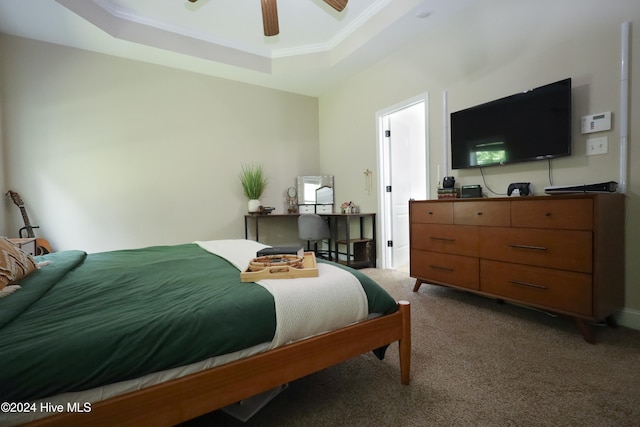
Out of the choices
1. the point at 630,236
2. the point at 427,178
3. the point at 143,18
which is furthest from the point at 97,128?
the point at 630,236

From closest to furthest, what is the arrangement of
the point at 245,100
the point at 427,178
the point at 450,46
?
the point at 450,46, the point at 427,178, the point at 245,100

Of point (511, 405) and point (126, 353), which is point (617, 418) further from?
point (126, 353)

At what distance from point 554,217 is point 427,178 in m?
1.40

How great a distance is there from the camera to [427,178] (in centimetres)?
308

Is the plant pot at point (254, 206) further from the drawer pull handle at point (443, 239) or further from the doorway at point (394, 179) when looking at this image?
the drawer pull handle at point (443, 239)

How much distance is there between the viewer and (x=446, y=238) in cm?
243

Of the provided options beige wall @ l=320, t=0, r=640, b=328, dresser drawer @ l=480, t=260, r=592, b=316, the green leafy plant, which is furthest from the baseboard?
the green leafy plant

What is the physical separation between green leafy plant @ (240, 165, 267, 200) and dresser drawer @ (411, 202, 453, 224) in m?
2.38

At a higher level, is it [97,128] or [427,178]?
[97,128]

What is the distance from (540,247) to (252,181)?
11.4 ft

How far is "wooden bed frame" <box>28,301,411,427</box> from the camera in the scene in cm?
74

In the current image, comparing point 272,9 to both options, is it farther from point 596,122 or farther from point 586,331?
point 586,331

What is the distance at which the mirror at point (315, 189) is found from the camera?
4578 millimetres

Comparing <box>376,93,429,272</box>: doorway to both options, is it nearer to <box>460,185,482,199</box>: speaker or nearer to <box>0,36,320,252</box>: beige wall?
<box>460,185,482,199</box>: speaker
